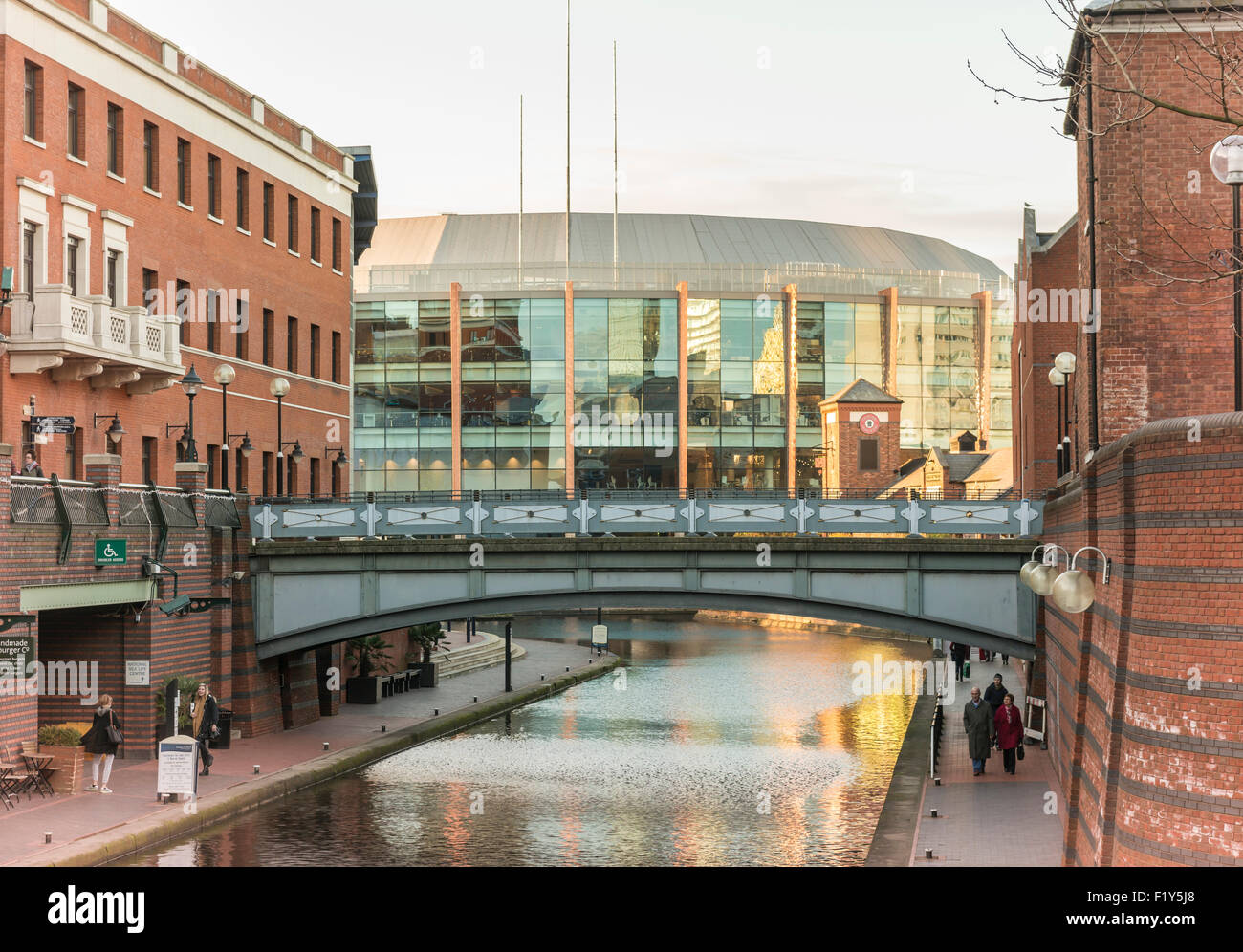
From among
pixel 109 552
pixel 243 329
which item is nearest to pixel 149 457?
pixel 243 329

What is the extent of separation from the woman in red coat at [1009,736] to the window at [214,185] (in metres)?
23.4

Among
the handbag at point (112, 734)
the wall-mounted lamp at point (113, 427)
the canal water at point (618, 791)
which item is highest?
the wall-mounted lamp at point (113, 427)

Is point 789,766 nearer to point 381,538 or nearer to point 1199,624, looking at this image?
point 381,538

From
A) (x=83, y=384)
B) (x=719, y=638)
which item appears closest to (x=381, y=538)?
(x=83, y=384)

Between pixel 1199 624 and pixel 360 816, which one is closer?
pixel 1199 624

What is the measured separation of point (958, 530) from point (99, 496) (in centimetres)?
1597

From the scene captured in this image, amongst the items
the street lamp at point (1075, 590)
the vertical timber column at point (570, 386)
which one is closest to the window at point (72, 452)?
the street lamp at point (1075, 590)

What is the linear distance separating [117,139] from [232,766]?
1498 cm

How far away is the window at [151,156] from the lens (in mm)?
34750

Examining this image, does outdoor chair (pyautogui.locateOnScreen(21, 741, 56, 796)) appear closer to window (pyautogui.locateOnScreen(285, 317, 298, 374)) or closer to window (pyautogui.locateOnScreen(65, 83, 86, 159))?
window (pyautogui.locateOnScreen(65, 83, 86, 159))

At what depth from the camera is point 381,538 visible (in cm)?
3253

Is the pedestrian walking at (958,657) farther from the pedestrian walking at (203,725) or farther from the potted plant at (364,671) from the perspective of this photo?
the pedestrian walking at (203,725)

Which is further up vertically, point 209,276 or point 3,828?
point 209,276

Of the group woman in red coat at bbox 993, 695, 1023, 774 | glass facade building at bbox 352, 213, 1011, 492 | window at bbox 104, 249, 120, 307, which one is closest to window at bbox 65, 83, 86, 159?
window at bbox 104, 249, 120, 307
